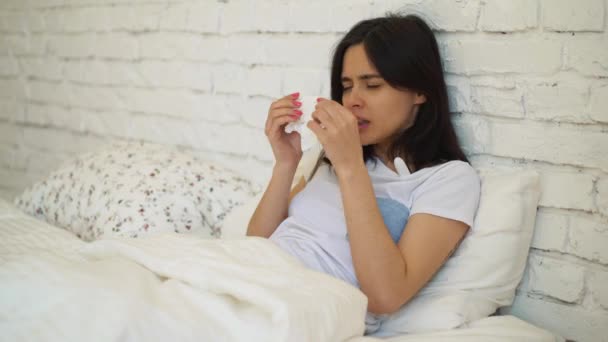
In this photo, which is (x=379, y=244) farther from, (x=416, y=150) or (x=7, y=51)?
(x=7, y=51)

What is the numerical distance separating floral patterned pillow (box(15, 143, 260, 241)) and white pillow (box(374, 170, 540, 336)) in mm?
580

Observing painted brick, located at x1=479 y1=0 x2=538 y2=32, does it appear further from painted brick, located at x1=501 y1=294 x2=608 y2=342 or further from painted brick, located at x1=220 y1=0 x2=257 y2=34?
painted brick, located at x1=220 y1=0 x2=257 y2=34

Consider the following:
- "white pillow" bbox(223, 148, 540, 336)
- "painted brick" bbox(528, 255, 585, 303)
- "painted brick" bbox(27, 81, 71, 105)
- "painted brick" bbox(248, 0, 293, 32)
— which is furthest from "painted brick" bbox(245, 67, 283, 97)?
"painted brick" bbox(27, 81, 71, 105)

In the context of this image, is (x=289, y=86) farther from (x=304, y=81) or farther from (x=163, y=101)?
(x=163, y=101)

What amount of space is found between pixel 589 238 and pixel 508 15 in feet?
1.40

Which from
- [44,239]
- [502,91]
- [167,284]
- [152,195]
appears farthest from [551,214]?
[44,239]

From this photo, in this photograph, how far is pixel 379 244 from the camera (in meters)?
1.01

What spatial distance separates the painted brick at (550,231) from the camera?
110 centimetres

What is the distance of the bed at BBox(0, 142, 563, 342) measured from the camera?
787 mm

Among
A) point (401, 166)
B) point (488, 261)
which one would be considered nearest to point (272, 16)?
point (401, 166)

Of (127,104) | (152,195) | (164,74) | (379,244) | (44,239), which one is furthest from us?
(127,104)

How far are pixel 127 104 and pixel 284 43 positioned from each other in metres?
0.68

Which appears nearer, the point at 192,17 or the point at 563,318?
the point at 563,318

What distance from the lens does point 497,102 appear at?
117 cm
